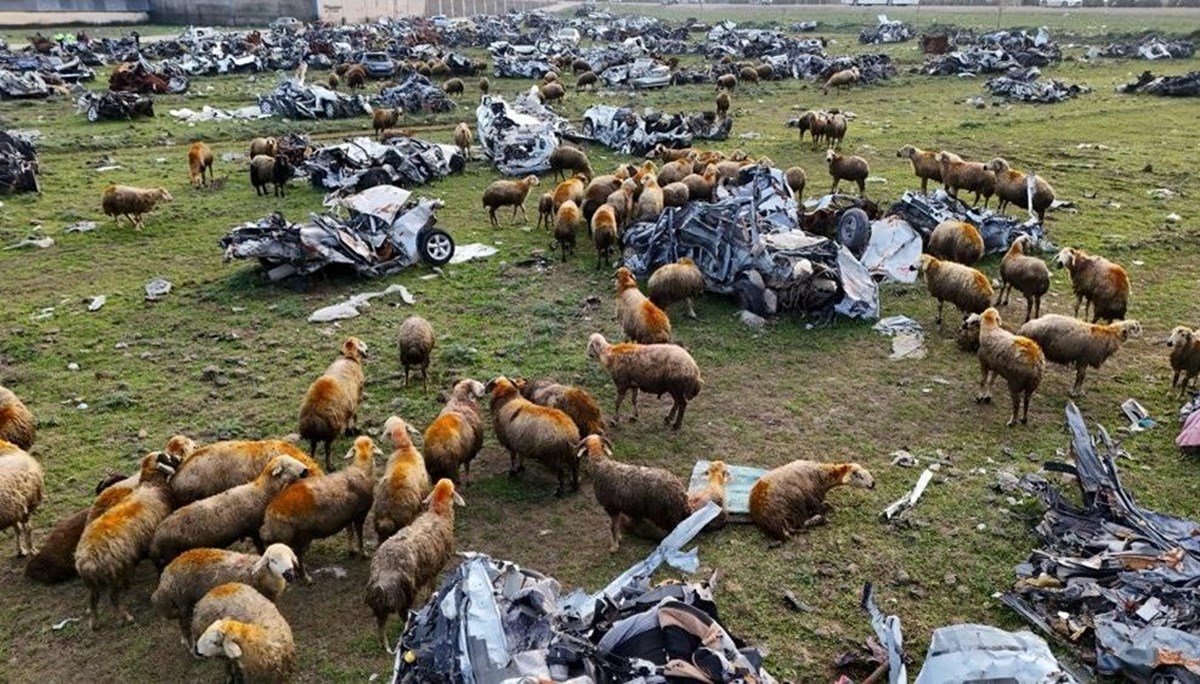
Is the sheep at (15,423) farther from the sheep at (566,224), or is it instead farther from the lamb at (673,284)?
the sheep at (566,224)

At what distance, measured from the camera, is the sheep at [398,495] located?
22.6 feet

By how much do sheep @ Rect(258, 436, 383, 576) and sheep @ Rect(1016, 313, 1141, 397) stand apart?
7650mm

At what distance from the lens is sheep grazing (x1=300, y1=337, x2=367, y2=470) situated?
26.7 ft

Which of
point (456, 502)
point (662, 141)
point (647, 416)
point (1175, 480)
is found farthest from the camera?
point (662, 141)

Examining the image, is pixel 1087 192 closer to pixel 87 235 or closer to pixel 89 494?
pixel 89 494

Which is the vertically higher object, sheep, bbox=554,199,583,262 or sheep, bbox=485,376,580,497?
sheep, bbox=554,199,583,262

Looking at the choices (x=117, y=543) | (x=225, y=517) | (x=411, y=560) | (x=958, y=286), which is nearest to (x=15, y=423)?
(x=117, y=543)

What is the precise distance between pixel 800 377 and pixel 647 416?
212 centimetres

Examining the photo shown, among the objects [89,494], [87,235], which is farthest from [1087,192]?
[87,235]

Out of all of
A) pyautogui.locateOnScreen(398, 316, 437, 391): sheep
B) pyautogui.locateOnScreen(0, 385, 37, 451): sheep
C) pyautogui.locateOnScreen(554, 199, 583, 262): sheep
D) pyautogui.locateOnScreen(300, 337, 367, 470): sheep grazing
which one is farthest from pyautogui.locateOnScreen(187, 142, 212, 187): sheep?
pyautogui.locateOnScreen(300, 337, 367, 470): sheep grazing

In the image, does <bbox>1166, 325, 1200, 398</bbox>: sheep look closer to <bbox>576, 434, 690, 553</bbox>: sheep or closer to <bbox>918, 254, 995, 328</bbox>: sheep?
<bbox>918, 254, 995, 328</bbox>: sheep

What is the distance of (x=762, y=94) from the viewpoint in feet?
108

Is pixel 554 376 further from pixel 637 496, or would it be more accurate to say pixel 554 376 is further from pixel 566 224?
pixel 566 224

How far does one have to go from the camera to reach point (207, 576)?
5859mm
